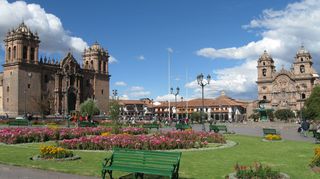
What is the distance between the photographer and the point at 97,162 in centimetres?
1305

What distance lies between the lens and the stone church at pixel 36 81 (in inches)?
2864

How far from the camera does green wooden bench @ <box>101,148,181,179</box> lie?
28.8 ft

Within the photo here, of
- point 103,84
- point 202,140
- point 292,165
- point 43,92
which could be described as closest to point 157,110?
point 103,84

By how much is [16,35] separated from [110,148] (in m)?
63.5

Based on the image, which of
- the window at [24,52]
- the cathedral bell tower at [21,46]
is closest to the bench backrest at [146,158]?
the cathedral bell tower at [21,46]

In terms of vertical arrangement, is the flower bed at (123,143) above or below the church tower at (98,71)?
below

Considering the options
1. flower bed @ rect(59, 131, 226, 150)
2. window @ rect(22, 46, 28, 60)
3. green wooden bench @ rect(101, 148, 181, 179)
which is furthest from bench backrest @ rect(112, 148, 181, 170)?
window @ rect(22, 46, 28, 60)

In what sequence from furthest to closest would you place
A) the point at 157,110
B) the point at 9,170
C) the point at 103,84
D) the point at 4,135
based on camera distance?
the point at 157,110 → the point at 103,84 → the point at 4,135 → the point at 9,170

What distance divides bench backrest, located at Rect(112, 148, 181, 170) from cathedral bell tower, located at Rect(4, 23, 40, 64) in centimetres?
6826

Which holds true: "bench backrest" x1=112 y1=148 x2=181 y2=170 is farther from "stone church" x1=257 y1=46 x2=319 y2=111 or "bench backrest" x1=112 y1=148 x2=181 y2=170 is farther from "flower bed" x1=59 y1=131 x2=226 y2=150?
"stone church" x1=257 y1=46 x2=319 y2=111

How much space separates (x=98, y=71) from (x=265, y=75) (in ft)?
188

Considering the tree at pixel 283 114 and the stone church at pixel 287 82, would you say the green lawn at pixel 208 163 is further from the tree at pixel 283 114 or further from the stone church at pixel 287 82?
the stone church at pixel 287 82

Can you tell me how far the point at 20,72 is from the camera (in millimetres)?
72562

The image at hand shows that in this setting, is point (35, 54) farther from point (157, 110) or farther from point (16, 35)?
point (157, 110)
